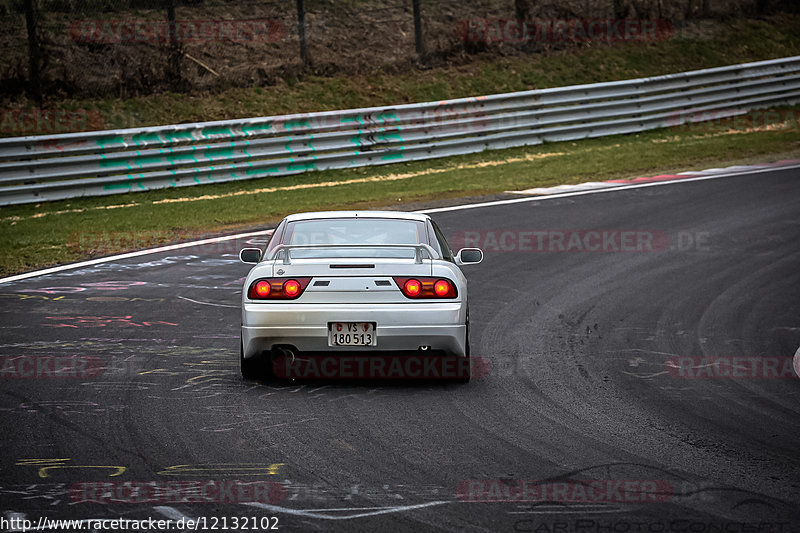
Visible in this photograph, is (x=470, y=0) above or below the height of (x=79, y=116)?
above

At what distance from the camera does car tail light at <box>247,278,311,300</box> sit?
24.8 feet

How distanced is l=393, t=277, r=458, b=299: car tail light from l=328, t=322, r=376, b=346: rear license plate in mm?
373

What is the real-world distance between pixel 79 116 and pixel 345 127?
5788 mm

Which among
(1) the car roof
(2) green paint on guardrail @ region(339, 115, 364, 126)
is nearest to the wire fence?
(2) green paint on guardrail @ region(339, 115, 364, 126)

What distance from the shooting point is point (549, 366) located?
8344mm

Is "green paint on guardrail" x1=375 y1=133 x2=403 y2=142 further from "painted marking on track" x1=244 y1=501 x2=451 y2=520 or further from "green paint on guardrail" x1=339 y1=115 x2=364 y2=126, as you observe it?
"painted marking on track" x1=244 y1=501 x2=451 y2=520

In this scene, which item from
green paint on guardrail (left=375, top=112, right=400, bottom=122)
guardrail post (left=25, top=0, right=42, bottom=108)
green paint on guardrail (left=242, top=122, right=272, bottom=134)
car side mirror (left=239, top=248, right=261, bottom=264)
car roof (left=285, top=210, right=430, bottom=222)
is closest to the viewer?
car side mirror (left=239, top=248, right=261, bottom=264)

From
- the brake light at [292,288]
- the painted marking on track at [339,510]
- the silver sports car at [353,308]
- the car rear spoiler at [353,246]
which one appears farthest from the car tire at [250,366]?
the painted marking on track at [339,510]

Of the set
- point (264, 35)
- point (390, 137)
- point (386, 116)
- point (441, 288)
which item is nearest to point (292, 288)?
point (441, 288)

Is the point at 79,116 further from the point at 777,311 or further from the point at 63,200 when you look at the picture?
the point at 777,311

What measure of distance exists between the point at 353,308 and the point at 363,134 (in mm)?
13244

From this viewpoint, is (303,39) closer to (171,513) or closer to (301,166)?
(301,166)

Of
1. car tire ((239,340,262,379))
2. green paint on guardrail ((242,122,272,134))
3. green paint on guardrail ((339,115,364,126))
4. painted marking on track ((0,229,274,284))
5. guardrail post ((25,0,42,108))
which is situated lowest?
car tire ((239,340,262,379))

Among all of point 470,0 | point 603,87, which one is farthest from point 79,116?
point 470,0
